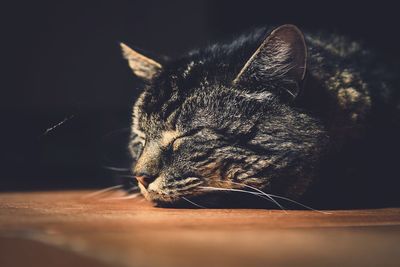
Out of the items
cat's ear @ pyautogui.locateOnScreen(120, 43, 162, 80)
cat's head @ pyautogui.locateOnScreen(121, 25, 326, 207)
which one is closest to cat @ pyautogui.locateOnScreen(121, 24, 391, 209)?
cat's head @ pyautogui.locateOnScreen(121, 25, 326, 207)

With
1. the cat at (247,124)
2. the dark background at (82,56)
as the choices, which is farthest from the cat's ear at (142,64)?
the dark background at (82,56)

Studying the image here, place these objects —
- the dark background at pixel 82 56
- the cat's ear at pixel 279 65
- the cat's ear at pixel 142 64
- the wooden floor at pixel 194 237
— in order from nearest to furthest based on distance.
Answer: the wooden floor at pixel 194 237
the cat's ear at pixel 279 65
the cat's ear at pixel 142 64
the dark background at pixel 82 56

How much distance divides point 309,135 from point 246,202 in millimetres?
224

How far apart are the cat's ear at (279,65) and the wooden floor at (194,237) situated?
31cm

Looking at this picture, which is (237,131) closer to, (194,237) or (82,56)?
(194,237)

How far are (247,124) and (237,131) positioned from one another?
0.03m

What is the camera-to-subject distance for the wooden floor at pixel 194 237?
66 centimetres

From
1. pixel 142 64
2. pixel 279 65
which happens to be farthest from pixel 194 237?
pixel 142 64

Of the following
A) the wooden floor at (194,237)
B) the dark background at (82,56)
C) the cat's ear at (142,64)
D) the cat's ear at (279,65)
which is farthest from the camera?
the dark background at (82,56)

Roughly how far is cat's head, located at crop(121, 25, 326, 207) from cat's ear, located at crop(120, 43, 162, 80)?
0.19 metres

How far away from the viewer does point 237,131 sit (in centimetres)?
127

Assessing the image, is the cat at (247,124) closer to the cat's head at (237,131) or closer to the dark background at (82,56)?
the cat's head at (237,131)

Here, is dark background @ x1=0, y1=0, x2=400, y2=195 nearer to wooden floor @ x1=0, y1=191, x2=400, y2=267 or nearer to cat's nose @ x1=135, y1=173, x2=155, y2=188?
cat's nose @ x1=135, y1=173, x2=155, y2=188

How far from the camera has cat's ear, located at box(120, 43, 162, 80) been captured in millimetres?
1538
